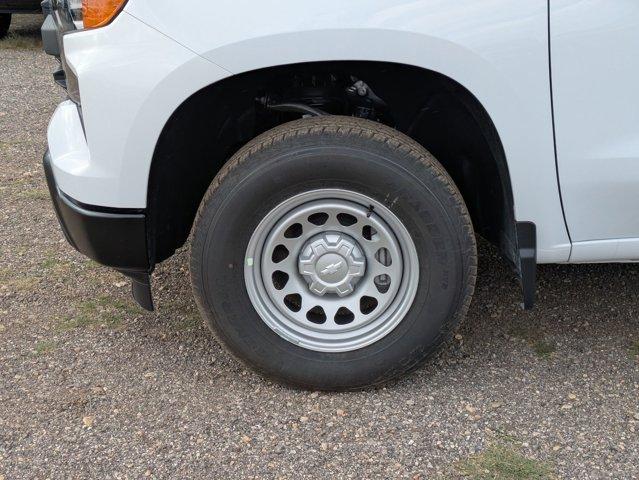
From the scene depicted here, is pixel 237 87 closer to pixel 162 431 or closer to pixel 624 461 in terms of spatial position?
pixel 162 431

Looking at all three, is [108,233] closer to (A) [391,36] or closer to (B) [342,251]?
(B) [342,251]

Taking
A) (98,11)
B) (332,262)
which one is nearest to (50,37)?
(98,11)

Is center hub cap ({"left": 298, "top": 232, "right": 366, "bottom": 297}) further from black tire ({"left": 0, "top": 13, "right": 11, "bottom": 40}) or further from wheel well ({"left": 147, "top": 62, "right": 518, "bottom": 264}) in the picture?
black tire ({"left": 0, "top": 13, "right": 11, "bottom": 40})

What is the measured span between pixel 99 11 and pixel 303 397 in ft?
4.90

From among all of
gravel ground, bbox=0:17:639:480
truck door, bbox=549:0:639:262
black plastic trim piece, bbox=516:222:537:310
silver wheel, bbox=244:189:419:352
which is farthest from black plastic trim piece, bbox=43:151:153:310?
truck door, bbox=549:0:639:262

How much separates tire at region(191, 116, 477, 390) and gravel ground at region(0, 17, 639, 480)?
178 millimetres

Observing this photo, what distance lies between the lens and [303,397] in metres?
2.94

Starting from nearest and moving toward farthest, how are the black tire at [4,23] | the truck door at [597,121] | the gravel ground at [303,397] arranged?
the truck door at [597,121], the gravel ground at [303,397], the black tire at [4,23]

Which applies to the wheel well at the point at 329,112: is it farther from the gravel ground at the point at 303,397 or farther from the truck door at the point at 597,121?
the gravel ground at the point at 303,397

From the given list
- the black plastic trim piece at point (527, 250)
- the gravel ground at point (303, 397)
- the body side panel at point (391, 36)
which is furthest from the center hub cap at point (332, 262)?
the body side panel at point (391, 36)

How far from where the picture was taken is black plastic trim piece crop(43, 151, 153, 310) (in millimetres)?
2727

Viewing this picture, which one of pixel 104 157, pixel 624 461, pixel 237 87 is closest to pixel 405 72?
pixel 237 87

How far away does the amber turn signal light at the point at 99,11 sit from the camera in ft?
8.34

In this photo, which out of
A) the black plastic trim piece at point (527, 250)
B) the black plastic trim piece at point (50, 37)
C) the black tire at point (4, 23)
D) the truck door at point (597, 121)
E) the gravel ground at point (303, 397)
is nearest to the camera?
the truck door at point (597, 121)
